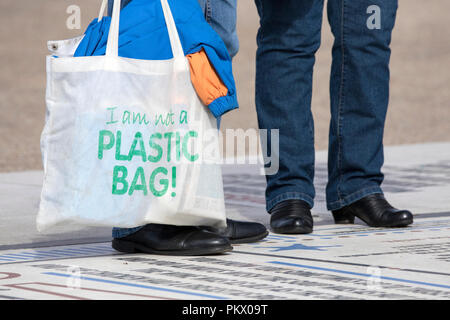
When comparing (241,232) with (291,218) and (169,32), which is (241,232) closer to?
(291,218)

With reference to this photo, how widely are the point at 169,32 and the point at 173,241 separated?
0.61 m

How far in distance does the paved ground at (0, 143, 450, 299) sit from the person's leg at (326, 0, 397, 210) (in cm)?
16

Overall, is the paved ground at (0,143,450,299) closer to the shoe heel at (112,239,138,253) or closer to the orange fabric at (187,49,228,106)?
the shoe heel at (112,239,138,253)

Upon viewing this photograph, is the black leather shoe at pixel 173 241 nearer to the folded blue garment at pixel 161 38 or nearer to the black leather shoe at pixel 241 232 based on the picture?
the black leather shoe at pixel 241 232

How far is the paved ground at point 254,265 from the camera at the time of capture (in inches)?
96.1

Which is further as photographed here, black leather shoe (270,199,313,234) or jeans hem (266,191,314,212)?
jeans hem (266,191,314,212)

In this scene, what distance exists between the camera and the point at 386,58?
12.5 ft

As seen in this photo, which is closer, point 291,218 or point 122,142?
point 122,142

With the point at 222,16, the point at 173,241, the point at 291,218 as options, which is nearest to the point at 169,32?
the point at 222,16

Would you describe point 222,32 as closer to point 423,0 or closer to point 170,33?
point 170,33

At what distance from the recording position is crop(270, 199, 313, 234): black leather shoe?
11.4ft

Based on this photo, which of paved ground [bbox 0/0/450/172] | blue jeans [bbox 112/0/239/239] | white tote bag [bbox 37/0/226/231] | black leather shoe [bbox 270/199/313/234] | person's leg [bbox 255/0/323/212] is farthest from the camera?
paved ground [bbox 0/0/450/172]

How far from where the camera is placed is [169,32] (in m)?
2.95

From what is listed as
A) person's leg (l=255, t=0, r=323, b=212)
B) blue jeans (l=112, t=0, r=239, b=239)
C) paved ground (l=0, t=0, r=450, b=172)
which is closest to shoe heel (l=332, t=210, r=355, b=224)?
person's leg (l=255, t=0, r=323, b=212)
